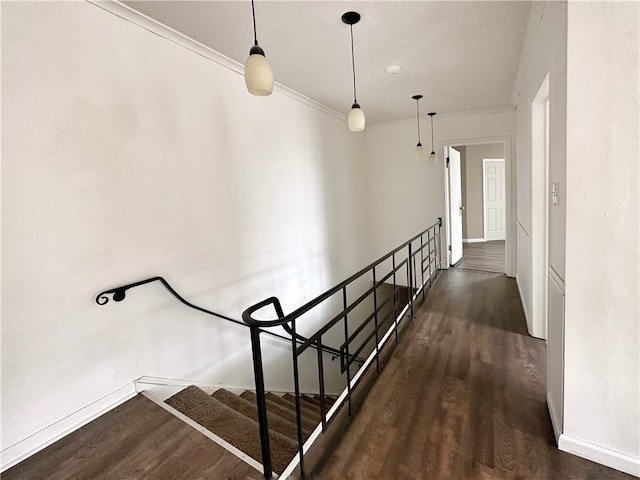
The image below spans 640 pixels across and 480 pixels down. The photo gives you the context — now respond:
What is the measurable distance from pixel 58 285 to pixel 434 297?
3657mm

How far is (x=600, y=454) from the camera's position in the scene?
1.53 metres

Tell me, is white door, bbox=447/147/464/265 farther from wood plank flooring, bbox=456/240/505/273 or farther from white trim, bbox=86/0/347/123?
white trim, bbox=86/0/347/123

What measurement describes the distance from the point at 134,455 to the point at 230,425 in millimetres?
536

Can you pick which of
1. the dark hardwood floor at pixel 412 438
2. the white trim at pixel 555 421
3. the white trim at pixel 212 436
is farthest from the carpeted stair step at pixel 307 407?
the white trim at pixel 555 421

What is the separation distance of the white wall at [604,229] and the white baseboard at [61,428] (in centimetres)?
254

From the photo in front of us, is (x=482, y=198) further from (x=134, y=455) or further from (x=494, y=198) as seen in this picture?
(x=134, y=455)

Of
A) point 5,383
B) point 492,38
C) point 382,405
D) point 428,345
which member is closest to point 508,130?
point 492,38

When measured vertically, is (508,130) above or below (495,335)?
above

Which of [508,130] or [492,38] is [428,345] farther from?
[508,130]

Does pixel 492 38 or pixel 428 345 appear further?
pixel 428 345

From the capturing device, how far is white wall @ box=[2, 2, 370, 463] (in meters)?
1.67

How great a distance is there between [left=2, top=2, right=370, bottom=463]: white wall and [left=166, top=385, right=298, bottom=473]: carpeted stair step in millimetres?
208

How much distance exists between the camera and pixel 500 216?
312 inches

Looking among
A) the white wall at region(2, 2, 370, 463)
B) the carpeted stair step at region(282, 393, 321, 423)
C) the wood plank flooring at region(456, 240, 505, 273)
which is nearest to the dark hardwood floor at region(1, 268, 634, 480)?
the white wall at region(2, 2, 370, 463)
